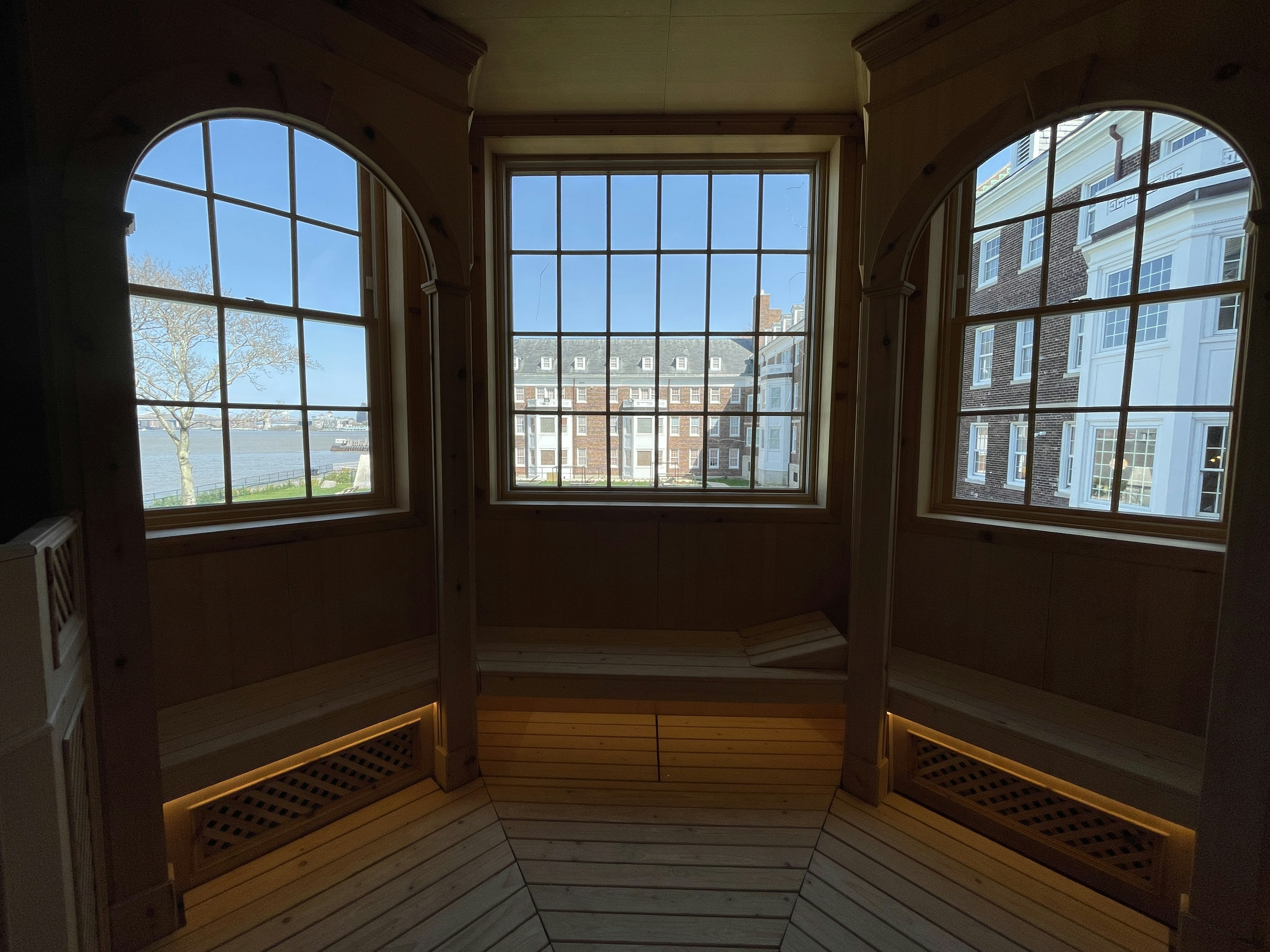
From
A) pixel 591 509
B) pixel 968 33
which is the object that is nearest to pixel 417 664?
pixel 591 509

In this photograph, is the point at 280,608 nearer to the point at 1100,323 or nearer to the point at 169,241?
the point at 169,241

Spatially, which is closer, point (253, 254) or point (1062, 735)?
point (1062, 735)

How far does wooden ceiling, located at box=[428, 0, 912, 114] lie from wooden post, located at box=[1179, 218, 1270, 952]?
4.80 ft

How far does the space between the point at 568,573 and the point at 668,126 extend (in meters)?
2.12

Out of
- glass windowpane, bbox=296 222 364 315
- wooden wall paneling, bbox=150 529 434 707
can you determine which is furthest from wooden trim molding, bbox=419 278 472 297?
wooden wall paneling, bbox=150 529 434 707

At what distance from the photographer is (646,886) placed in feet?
5.55

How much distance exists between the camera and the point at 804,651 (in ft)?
7.29

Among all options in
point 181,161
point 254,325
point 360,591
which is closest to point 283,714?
point 360,591

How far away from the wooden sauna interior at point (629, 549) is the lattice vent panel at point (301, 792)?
16 mm

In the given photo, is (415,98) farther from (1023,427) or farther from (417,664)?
(1023,427)

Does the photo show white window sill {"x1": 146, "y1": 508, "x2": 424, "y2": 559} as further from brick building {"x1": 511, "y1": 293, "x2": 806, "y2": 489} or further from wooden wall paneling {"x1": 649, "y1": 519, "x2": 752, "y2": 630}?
wooden wall paneling {"x1": 649, "y1": 519, "x2": 752, "y2": 630}

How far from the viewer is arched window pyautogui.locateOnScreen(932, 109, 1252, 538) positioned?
175 centimetres

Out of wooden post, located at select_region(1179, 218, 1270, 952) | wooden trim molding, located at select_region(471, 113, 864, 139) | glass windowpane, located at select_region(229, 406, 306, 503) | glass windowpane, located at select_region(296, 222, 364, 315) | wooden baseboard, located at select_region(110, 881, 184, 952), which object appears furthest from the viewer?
wooden trim molding, located at select_region(471, 113, 864, 139)

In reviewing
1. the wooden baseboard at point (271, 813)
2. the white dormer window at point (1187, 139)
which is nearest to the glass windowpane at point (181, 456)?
the wooden baseboard at point (271, 813)
